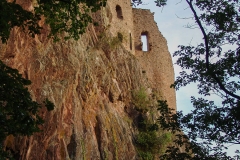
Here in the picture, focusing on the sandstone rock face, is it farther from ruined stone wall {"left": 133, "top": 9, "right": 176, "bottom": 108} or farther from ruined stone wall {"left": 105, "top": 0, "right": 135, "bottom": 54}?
ruined stone wall {"left": 133, "top": 9, "right": 176, "bottom": 108}

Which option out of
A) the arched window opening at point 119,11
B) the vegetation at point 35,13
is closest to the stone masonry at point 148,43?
the arched window opening at point 119,11

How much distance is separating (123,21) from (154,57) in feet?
12.9

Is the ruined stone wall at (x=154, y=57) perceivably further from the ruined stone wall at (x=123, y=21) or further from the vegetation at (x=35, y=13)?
the vegetation at (x=35, y=13)

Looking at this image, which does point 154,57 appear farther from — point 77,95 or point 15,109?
point 15,109

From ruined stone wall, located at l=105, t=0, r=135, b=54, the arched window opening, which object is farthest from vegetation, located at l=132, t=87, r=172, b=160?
the arched window opening

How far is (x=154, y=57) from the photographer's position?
28.6m

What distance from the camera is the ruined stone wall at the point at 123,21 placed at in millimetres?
25203

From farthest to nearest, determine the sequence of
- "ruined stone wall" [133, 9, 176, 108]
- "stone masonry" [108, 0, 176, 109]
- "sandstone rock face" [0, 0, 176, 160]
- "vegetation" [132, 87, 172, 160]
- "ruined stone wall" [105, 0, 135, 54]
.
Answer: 1. "ruined stone wall" [133, 9, 176, 108]
2. "stone masonry" [108, 0, 176, 109]
3. "ruined stone wall" [105, 0, 135, 54]
4. "vegetation" [132, 87, 172, 160]
5. "sandstone rock face" [0, 0, 176, 160]

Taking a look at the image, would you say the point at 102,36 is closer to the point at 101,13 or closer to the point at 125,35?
the point at 101,13

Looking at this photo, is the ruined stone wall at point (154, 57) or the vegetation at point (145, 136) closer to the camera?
the vegetation at point (145, 136)

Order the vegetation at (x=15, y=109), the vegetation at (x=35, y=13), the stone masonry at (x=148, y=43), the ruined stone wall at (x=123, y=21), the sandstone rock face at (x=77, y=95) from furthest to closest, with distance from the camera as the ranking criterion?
1. the stone masonry at (x=148, y=43)
2. the ruined stone wall at (x=123, y=21)
3. the sandstone rock face at (x=77, y=95)
4. the vegetation at (x=35, y=13)
5. the vegetation at (x=15, y=109)

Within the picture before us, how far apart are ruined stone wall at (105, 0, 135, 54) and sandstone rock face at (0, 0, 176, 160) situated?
2990mm

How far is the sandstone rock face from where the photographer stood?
1362cm

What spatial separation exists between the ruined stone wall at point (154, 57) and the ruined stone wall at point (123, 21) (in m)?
1.49
